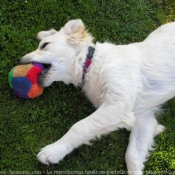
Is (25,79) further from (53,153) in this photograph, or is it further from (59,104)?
(53,153)

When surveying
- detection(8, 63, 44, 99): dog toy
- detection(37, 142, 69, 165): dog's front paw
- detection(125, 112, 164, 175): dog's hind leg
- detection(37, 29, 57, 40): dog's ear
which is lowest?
detection(125, 112, 164, 175): dog's hind leg

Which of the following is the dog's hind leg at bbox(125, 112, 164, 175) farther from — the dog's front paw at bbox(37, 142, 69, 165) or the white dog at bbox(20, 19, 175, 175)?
the dog's front paw at bbox(37, 142, 69, 165)

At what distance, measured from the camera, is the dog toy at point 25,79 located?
168 inches

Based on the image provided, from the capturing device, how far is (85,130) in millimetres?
4047

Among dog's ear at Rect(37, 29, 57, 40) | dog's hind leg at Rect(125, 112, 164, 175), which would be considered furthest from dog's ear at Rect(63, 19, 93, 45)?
dog's hind leg at Rect(125, 112, 164, 175)

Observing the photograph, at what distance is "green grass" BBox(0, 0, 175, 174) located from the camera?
439 centimetres

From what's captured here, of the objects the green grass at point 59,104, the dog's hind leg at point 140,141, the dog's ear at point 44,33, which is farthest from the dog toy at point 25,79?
the dog's hind leg at point 140,141

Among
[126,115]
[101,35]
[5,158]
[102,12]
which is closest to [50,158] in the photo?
[5,158]

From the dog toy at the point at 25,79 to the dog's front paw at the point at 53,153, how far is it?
82 cm

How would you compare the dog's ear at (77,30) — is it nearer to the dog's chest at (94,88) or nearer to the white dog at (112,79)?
the white dog at (112,79)

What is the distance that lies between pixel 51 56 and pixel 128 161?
1798 mm

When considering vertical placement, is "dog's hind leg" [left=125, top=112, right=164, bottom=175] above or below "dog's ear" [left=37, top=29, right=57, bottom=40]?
below

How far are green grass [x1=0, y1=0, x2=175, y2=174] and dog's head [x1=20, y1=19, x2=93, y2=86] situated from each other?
401mm

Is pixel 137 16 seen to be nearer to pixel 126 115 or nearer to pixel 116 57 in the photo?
pixel 116 57
